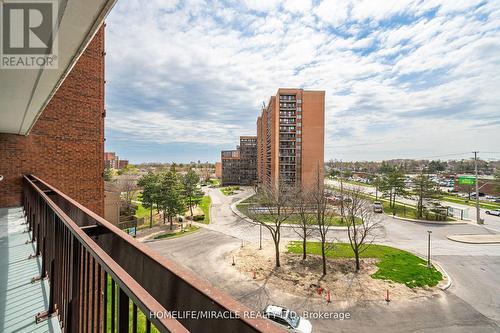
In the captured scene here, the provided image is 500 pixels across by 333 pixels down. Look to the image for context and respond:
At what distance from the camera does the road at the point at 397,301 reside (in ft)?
28.5

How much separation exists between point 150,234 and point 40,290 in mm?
18669

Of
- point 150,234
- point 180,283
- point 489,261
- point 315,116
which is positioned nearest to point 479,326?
point 489,261

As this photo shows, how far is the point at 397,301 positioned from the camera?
10023 millimetres

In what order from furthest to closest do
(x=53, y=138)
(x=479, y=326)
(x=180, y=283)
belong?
(x=479, y=326), (x=53, y=138), (x=180, y=283)

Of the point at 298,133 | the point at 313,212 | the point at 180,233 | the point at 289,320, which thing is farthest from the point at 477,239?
the point at 180,233

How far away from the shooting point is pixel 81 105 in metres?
7.69

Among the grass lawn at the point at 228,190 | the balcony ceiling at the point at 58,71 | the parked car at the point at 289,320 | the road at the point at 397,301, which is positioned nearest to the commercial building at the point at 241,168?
the grass lawn at the point at 228,190

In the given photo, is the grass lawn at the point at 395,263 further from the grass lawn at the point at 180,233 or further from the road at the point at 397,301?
the grass lawn at the point at 180,233

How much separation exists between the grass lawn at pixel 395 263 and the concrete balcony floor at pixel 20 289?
13963 millimetres

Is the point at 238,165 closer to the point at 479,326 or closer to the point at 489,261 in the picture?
the point at 489,261

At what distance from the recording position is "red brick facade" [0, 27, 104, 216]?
6641 mm

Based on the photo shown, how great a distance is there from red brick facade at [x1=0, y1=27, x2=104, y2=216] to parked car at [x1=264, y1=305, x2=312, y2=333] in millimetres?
7166

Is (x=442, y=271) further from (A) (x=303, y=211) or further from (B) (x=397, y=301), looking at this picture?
(A) (x=303, y=211)

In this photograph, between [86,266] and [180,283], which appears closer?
[180,283]
